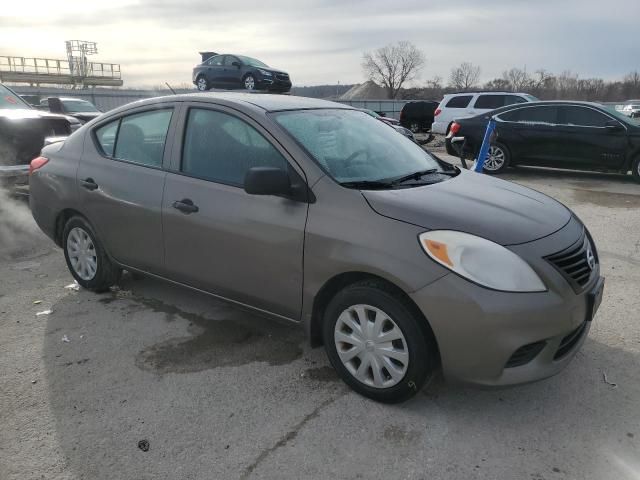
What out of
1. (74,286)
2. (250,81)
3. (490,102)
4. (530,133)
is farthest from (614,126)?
(250,81)

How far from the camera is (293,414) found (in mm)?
2848

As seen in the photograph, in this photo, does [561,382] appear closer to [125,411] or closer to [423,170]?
[423,170]

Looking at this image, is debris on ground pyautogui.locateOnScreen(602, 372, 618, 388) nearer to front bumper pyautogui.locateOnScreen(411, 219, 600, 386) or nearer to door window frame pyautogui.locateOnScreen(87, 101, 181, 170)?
front bumper pyautogui.locateOnScreen(411, 219, 600, 386)

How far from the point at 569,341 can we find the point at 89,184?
142 inches

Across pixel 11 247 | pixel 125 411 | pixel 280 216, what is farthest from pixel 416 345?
pixel 11 247

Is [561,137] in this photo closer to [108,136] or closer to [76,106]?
[108,136]

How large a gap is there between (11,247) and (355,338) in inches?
192

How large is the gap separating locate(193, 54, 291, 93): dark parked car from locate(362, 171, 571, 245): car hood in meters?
17.6

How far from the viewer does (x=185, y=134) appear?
367 cm

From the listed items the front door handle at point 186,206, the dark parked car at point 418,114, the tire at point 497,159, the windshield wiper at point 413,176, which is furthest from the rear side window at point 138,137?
the dark parked car at point 418,114

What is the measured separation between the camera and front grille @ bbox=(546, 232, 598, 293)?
2727 mm

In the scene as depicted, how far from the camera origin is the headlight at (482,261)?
2547 millimetres

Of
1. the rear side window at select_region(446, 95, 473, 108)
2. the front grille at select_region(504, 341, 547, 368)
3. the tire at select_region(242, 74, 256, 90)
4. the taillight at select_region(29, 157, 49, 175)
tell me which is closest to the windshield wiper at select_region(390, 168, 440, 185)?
the front grille at select_region(504, 341, 547, 368)

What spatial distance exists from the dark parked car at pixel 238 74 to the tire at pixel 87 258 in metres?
16.0
